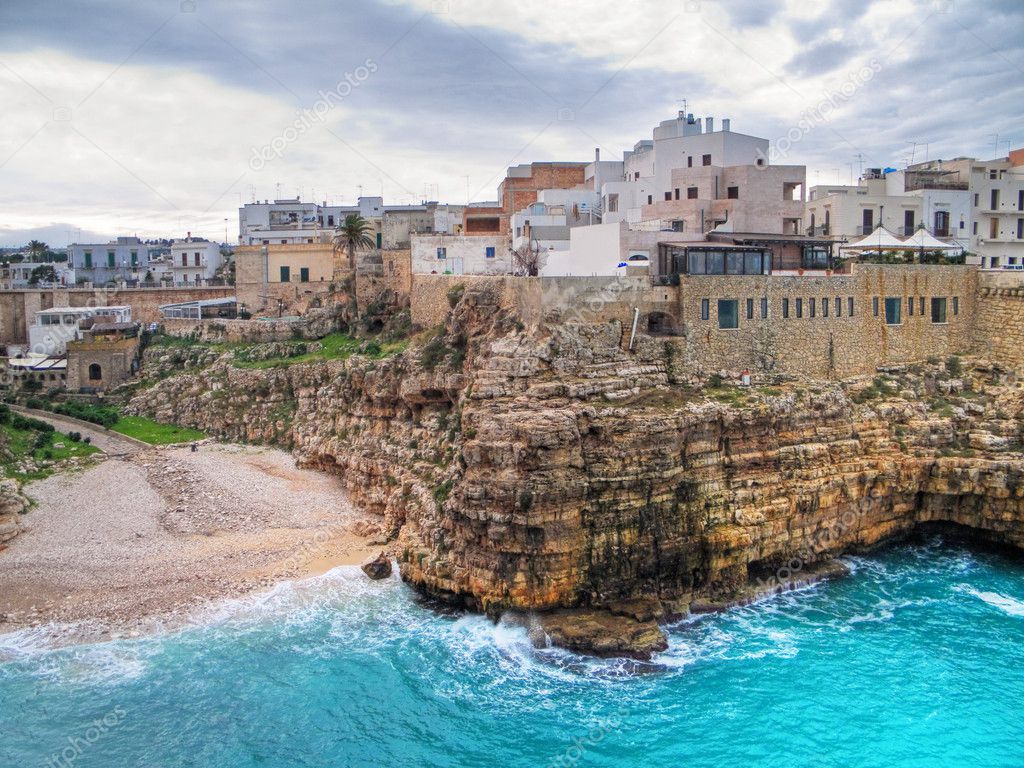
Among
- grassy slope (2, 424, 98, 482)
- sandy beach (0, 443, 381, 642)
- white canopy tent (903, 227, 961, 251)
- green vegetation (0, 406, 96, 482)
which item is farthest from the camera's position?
white canopy tent (903, 227, 961, 251)

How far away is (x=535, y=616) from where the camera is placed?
89.1 feet

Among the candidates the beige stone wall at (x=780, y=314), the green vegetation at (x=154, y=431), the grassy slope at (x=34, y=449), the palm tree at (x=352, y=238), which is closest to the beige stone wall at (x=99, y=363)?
the green vegetation at (x=154, y=431)

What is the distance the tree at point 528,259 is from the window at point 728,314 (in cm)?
984

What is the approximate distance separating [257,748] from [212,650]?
5.04 m

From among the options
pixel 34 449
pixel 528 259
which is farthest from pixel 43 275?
pixel 528 259

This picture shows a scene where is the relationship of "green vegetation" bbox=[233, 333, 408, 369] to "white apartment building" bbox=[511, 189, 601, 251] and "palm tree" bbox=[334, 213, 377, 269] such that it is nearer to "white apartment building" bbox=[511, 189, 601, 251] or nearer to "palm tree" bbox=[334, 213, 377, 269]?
"palm tree" bbox=[334, 213, 377, 269]

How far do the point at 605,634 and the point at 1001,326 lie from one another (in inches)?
958

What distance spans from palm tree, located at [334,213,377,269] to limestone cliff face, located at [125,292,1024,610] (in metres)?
15.9

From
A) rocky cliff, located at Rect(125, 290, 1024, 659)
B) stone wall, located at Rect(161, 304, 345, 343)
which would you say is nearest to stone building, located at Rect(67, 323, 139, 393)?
stone wall, located at Rect(161, 304, 345, 343)

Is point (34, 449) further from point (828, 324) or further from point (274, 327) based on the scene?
point (828, 324)

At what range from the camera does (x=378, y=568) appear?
31031 mm

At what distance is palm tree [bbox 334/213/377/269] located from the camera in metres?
52.4

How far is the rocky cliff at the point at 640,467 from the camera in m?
27.4

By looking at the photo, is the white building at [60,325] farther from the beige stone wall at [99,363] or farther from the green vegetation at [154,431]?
the green vegetation at [154,431]
